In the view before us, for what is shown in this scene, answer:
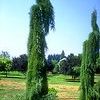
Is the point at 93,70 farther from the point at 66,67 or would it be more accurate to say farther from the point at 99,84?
the point at 66,67

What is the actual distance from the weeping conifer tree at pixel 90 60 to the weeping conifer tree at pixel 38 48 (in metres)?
4.33

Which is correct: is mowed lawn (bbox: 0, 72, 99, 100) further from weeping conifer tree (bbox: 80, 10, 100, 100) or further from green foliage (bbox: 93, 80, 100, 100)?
green foliage (bbox: 93, 80, 100, 100)

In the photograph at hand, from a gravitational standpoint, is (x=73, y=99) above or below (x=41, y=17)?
below

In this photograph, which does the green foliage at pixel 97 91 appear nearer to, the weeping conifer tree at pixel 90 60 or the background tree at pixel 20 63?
the weeping conifer tree at pixel 90 60

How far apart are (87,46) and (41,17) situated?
4.60 metres

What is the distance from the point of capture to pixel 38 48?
12656 millimetres

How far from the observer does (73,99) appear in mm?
35500

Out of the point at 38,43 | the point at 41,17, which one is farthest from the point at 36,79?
the point at 41,17

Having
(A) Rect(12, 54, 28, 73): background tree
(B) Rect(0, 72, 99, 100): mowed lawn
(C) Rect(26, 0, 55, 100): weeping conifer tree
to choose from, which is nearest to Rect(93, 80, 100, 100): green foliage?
(B) Rect(0, 72, 99, 100): mowed lawn

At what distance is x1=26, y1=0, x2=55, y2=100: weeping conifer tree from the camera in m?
12.5

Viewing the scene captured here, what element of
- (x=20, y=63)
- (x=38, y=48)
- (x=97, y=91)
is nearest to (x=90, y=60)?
(x=97, y=91)

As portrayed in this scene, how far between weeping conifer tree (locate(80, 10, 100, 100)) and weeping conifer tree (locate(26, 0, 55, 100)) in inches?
171

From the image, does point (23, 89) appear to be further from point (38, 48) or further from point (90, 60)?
point (38, 48)

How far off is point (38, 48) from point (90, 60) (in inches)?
196
